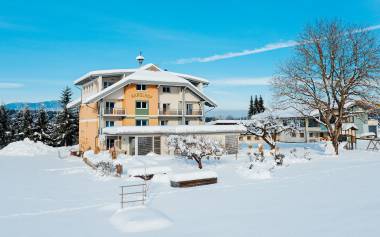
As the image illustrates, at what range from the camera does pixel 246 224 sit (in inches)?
392

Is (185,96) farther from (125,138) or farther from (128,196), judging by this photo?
(128,196)

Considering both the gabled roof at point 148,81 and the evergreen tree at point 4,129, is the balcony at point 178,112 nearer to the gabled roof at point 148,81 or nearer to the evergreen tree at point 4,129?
the gabled roof at point 148,81

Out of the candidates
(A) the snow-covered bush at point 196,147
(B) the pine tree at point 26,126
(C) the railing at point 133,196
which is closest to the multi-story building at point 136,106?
(A) the snow-covered bush at point 196,147

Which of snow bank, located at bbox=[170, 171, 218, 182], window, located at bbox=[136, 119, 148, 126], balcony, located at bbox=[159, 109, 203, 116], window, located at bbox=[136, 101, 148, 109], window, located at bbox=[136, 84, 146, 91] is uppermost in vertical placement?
window, located at bbox=[136, 84, 146, 91]

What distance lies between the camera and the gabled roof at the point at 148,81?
33.3m

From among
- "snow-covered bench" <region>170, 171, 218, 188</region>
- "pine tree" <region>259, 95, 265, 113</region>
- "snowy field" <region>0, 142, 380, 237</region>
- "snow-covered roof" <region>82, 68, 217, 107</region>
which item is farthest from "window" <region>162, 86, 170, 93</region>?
"pine tree" <region>259, 95, 265, 113</region>

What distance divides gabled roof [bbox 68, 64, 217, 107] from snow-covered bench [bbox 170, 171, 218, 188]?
63.6 feet

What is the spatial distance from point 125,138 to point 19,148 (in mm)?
17394

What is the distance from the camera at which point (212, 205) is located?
12648 millimetres

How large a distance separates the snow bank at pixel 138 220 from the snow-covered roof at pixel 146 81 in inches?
937

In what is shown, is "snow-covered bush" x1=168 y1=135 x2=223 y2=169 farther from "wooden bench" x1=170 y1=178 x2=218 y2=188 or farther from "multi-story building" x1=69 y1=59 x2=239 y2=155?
"multi-story building" x1=69 y1=59 x2=239 y2=155

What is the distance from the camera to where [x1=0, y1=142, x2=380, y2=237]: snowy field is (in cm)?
965

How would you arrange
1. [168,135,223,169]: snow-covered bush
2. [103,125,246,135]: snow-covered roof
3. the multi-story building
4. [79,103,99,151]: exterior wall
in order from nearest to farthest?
[168,135,223,169]: snow-covered bush
[103,125,246,135]: snow-covered roof
the multi-story building
[79,103,99,151]: exterior wall

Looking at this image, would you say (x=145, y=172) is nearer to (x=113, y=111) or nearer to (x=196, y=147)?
(x=196, y=147)
